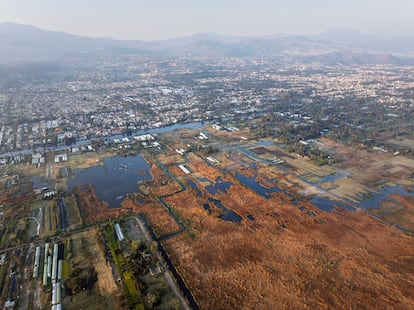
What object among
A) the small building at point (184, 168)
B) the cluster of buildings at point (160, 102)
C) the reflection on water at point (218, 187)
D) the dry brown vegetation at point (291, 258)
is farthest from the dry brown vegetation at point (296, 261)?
the cluster of buildings at point (160, 102)

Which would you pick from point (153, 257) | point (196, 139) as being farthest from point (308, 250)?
point (196, 139)

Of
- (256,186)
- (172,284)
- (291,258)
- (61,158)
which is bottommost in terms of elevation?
(61,158)

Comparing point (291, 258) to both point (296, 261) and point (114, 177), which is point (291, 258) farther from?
point (114, 177)

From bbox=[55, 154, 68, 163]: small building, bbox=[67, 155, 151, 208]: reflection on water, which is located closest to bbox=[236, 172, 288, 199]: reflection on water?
bbox=[67, 155, 151, 208]: reflection on water

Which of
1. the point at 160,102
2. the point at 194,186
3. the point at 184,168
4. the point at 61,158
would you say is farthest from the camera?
the point at 160,102

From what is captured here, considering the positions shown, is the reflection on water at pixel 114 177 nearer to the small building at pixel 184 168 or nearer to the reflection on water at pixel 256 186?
the small building at pixel 184 168

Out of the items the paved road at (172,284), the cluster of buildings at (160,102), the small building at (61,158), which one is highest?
the paved road at (172,284)

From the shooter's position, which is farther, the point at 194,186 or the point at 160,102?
the point at 160,102

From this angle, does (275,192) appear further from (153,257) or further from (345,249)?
(153,257)

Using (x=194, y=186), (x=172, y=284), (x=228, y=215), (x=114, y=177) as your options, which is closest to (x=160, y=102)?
(x=114, y=177)
